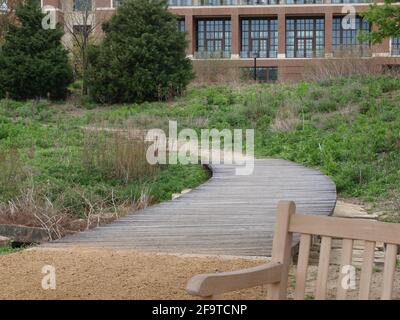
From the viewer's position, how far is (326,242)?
3.39m

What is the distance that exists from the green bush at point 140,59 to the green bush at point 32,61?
155cm

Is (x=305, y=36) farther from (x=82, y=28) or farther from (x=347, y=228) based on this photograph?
(x=347, y=228)

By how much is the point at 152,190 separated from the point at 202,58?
90.9 ft

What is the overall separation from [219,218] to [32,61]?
20.9m

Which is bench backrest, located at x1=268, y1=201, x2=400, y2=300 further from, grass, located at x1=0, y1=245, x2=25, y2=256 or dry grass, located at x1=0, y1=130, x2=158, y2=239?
dry grass, located at x1=0, y1=130, x2=158, y2=239

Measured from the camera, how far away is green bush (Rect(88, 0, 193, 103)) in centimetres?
2617

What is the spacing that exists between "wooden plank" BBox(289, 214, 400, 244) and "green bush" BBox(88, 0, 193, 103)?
2271 centimetres

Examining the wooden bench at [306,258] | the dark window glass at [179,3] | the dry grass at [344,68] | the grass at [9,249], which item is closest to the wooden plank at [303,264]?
the wooden bench at [306,258]

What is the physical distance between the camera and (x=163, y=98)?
1042 inches

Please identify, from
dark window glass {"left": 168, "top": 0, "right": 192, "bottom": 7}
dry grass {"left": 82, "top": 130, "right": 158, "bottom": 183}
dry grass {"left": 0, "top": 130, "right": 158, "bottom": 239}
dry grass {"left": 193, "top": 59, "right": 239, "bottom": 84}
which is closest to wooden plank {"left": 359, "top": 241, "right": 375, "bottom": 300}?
dry grass {"left": 0, "top": 130, "right": 158, "bottom": 239}

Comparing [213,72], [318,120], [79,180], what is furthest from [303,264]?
[213,72]

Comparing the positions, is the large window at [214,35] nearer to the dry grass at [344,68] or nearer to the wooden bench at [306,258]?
the dry grass at [344,68]

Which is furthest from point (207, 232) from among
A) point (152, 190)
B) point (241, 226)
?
point (152, 190)

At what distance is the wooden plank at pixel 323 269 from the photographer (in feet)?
11.0
